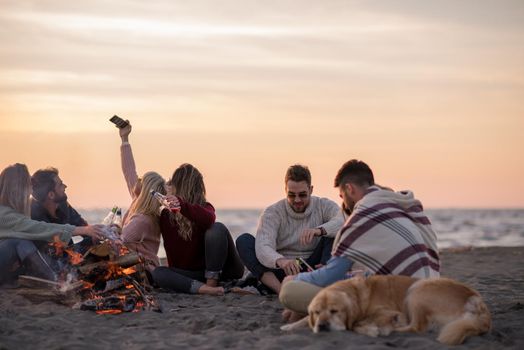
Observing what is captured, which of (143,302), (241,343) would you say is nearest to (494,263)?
(143,302)

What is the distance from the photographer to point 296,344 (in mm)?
5816

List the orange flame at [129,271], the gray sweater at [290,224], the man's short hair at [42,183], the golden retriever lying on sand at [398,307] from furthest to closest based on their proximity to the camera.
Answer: the man's short hair at [42,183], the gray sweater at [290,224], the orange flame at [129,271], the golden retriever lying on sand at [398,307]

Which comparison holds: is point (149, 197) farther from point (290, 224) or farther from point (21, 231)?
point (290, 224)

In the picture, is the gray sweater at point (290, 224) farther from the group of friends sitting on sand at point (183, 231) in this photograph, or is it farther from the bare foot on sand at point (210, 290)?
the bare foot on sand at point (210, 290)

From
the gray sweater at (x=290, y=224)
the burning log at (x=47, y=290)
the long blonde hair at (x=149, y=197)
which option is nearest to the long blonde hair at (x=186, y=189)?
the long blonde hair at (x=149, y=197)

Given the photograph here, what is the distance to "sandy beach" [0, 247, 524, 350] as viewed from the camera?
5.85 m

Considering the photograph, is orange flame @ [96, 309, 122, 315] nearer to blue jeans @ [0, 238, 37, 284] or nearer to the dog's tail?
blue jeans @ [0, 238, 37, 284]

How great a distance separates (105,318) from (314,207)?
2.67 meters

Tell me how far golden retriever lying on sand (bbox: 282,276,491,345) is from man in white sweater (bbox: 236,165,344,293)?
225 cm

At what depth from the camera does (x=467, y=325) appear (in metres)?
5.82

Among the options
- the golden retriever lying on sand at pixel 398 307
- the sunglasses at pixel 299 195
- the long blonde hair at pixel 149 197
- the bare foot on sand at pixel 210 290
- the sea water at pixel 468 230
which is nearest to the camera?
the golden retriever lying on sand at pixel 398 307

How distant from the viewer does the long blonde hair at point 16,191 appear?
867cm

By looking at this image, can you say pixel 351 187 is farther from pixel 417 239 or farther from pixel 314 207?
pixel 314 207

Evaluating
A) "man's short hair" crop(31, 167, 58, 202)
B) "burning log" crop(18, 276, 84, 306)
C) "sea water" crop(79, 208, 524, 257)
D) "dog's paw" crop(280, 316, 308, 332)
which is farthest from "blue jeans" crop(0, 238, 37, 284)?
"sea water" crop(79, 208, 524, 257)
